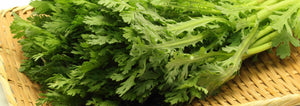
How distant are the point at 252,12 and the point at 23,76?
3.51ft

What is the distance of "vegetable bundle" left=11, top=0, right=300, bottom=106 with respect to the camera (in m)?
1.19

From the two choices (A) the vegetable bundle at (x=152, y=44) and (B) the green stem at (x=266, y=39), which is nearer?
(A) the vegetable bundle at (x=152, y=44)

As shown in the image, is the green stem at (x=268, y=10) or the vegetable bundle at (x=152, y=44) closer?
the vegetable bundle at (x=152, y=44)

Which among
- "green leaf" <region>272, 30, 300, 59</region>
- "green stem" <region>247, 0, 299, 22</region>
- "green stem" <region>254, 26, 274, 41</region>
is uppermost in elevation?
"green stem" <region>247, 0, 299, 22</region>

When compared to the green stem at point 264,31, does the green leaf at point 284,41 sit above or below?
below

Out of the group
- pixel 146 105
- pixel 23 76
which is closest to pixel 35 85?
pixel 23 76

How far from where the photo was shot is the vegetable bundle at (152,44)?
1188 millimetres

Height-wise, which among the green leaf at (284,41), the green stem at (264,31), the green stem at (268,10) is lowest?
the green leaf at (284,41)

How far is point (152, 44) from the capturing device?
3.68 ft

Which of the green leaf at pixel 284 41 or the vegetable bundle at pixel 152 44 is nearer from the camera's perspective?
the vegetable bundle at pixel 152 44

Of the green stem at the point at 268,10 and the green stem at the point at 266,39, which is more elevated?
the green stem at the point at 268,10

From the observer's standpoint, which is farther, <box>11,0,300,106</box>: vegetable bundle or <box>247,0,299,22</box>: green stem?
<box>247,0,299,22</box>: green stem

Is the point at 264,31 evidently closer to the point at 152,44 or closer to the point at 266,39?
the point at 266,39

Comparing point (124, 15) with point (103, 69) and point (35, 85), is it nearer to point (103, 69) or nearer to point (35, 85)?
point (103, 69)
